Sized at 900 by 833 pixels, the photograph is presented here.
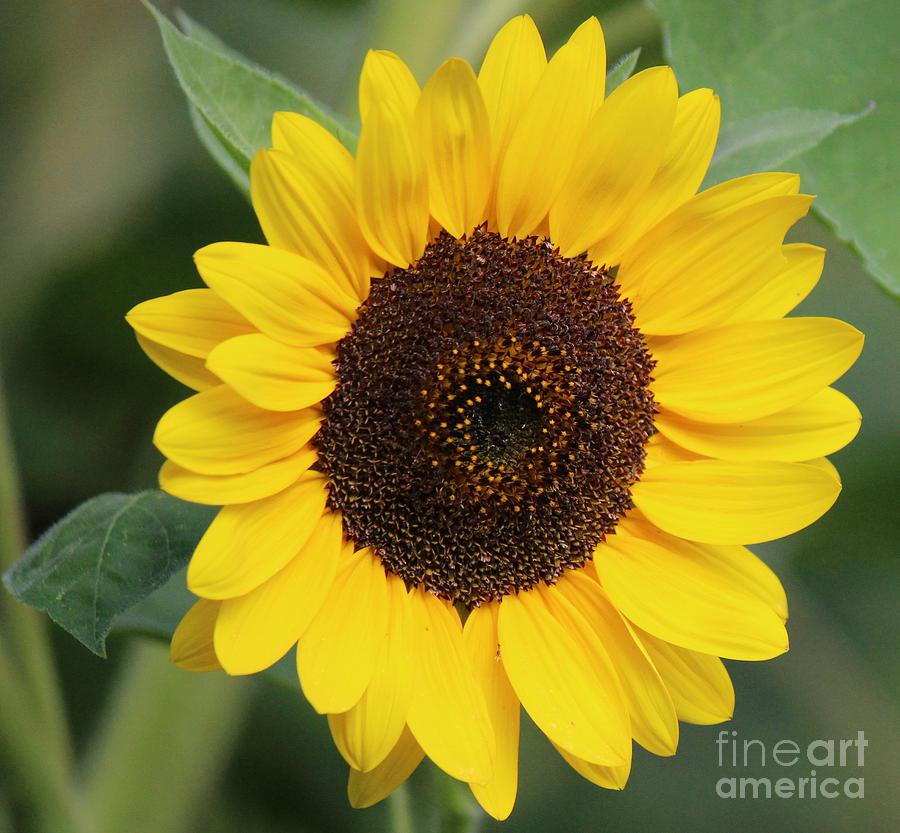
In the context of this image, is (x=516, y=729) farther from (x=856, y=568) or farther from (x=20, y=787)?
(x=856, y=568)

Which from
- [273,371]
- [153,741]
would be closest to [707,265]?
[273,371]

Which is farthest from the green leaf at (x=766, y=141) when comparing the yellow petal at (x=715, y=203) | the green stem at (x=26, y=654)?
the green stem at (x=26, y=654)

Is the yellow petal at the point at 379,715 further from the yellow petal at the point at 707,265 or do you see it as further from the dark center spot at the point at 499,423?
the yellow petal at the point at 707,265

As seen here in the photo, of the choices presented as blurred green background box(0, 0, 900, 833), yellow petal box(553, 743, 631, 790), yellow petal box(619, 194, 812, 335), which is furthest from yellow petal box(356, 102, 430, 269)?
blurred green background box(0, 0, 900, 833)

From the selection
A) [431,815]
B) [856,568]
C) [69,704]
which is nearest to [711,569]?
[431,815]

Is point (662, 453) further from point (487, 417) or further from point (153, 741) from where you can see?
point (153, 741)
